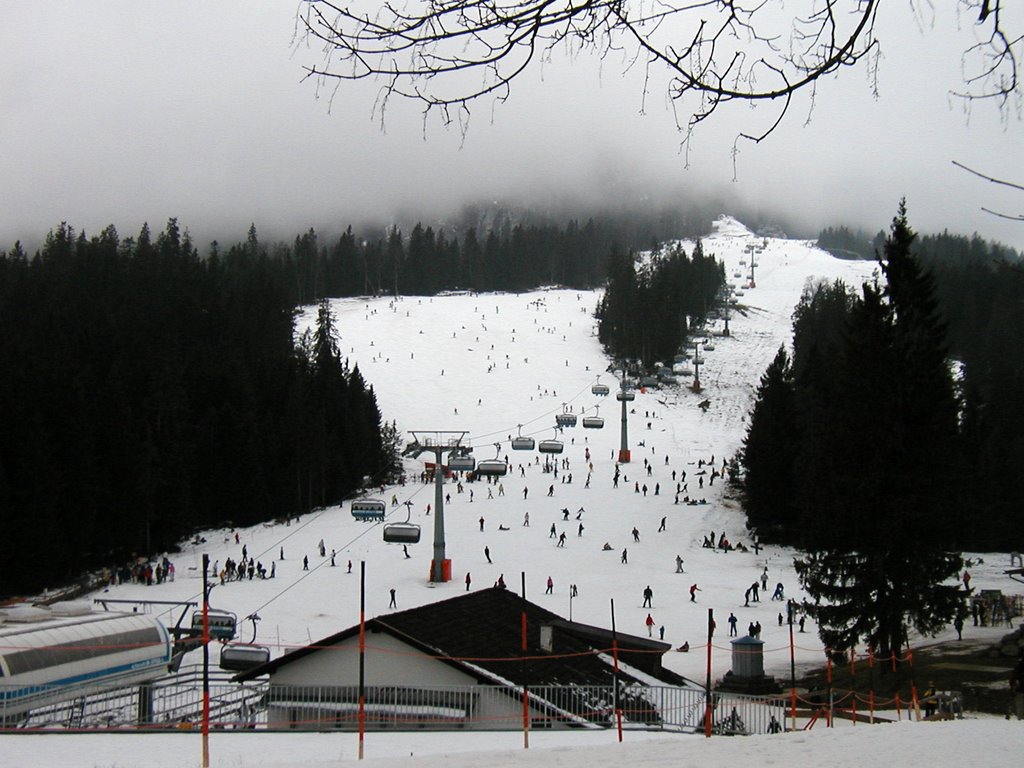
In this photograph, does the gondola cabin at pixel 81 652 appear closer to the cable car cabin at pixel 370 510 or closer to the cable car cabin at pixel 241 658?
the cable car cabin at pixel 241 658

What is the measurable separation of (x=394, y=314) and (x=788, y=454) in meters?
84.8

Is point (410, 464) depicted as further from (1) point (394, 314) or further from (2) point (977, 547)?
(1) point (394, 314)

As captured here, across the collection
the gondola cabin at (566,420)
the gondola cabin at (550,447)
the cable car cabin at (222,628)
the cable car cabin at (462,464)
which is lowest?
the cable car cabin at (222,628)

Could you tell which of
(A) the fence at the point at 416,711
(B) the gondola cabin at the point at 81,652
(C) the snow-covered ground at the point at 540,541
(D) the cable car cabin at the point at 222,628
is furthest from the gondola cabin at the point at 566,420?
(A) the fence at the point at 416,711

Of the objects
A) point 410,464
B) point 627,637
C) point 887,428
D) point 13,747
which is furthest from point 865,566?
point 410,464

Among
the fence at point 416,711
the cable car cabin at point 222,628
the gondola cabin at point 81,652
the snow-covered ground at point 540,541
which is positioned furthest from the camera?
the cable car cabin at point 222,628

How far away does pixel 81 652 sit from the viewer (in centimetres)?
A: 2188

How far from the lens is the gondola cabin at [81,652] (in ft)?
65.7

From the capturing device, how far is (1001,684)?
21.8 meters

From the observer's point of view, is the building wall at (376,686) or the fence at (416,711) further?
the building wall at (376,686)

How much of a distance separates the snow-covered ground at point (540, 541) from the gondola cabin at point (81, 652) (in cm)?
455

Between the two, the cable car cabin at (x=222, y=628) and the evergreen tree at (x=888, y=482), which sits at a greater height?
the evergreen tree at (x=888, y=482)

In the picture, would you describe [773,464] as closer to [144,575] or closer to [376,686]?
[144,575]

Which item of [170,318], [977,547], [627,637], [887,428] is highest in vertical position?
[170,318]
